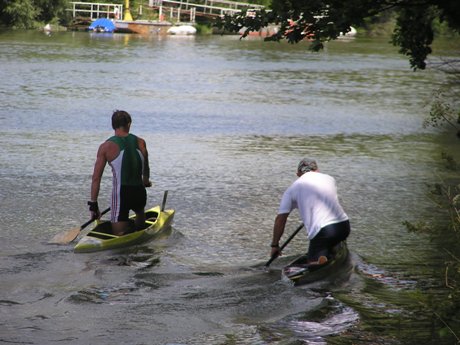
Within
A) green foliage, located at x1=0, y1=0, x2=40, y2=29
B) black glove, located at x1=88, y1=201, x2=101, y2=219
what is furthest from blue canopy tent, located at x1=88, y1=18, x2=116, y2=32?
black glove, located at x1=88, y1=201, x2=101, y2=219

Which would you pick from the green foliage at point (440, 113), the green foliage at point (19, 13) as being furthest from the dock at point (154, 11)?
the green foliage at point (440, 113)

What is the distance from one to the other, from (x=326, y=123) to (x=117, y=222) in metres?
16.4

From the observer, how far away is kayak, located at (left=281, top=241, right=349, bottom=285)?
10.1 m

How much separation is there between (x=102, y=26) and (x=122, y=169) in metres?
79.0

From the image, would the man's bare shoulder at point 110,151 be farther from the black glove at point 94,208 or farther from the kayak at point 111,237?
the kayak at point 111,237

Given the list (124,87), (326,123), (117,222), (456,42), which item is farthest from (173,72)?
(117,222)

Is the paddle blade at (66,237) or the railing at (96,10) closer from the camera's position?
the paddle blade at (66,237)

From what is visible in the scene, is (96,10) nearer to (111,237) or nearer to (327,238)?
(111,237)

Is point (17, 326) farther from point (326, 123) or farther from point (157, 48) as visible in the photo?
point (157, 48)

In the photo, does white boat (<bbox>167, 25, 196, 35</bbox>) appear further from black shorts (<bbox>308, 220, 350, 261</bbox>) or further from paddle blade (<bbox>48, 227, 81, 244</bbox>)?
black shorts (<bbox>308, 220, 350, 261</bbox>)

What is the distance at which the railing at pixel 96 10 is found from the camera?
9462 cm

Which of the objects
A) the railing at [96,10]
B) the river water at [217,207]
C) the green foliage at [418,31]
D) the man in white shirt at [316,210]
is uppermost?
the green foliage at [418,31]

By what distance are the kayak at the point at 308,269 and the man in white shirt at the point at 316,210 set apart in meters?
0.10

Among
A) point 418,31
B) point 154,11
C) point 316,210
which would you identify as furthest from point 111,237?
point 154,11
